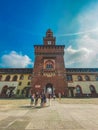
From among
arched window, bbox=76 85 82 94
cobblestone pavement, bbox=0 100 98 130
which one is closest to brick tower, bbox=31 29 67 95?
arched window, bbox=76 85 82 94

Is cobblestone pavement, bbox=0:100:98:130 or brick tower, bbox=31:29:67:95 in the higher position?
brick tower, bbox=31:29:67:95

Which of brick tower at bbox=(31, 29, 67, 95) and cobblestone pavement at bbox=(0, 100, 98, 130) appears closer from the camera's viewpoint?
cobblestone pavement at bbox=(0, 100, 98, 130)

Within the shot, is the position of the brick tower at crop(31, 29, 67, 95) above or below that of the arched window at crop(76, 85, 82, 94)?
above

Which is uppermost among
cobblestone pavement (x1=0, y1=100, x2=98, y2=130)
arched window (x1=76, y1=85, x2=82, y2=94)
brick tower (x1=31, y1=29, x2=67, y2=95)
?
brick tower (x1=31, y1=29, x2=67, y2=95)

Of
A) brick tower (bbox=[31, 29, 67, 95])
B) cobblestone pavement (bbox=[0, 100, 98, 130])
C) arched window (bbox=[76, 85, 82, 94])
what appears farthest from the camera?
arched window (bbox=[76, 85, 82, 94])

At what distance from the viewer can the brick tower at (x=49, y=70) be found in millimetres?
31231

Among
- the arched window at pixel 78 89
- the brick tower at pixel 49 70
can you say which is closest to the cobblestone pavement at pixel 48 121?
the brick tower at pixel 49 70

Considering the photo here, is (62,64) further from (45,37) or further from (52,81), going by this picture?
(45,37)

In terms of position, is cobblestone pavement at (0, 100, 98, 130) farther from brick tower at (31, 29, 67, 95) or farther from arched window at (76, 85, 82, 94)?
arched window at (76, 85, 82, 94)

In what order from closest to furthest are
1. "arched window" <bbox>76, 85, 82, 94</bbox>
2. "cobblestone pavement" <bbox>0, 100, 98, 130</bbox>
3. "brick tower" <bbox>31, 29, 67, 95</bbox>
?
"cobblestone pavement" <bbox>0, 100, 98, 130</bbox> < "brick tower" <bbox>31, 29, 67, 95</bbox> < "arched window" <bbox>76, 85, 82, 94</bbox>

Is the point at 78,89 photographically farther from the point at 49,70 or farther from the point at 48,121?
the point at 48,121

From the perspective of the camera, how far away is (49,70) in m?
33.0

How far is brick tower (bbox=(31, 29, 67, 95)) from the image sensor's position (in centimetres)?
3123

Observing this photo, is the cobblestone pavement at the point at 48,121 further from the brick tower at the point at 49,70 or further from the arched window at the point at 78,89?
the arched window at the point at 78,89
